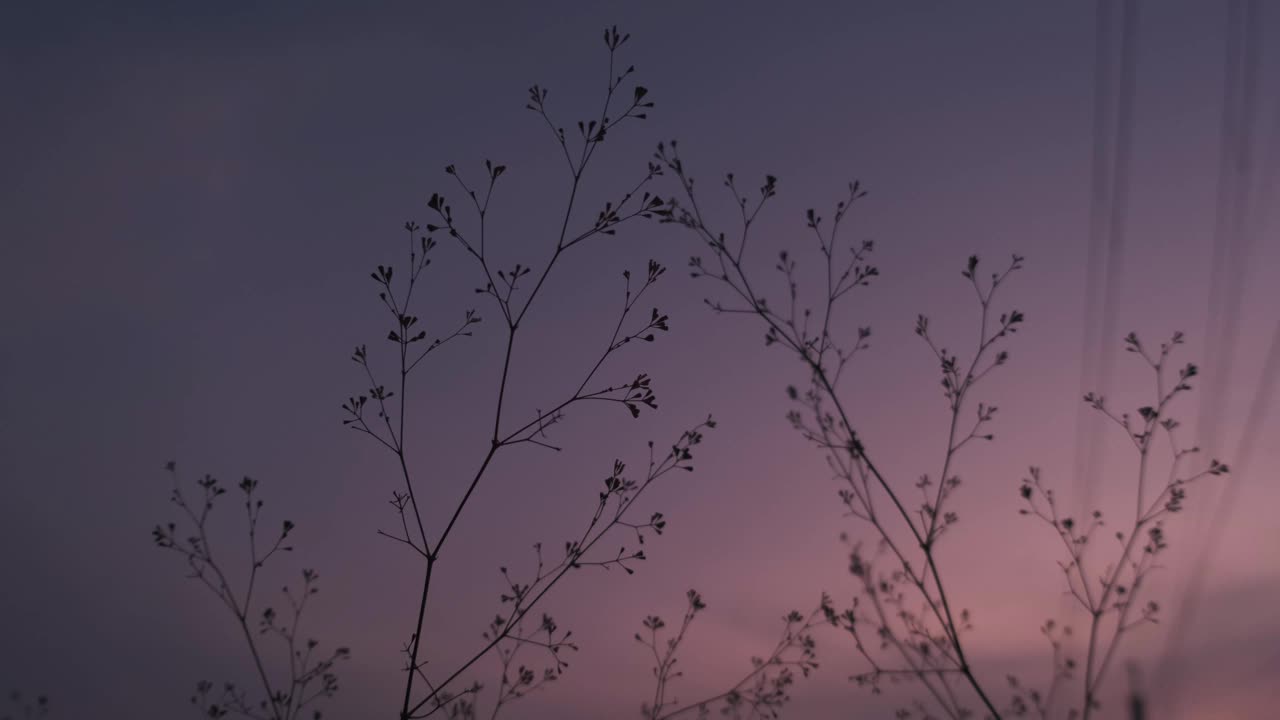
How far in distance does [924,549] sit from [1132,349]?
1.63m

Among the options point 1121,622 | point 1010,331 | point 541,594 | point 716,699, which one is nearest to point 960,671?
point 1121,622

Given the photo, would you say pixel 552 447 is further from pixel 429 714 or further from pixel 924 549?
pixel 924 549

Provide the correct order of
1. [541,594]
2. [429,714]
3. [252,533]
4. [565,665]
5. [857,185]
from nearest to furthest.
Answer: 1. [429,714]
2. [541,594]
3. [565,665]
4. [252,533]
5. [857,185]

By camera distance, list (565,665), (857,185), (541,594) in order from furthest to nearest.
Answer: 1. (857,185)
2. (565,665)
3. (541,594)

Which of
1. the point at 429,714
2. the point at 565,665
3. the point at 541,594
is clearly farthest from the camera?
the point at 565,665

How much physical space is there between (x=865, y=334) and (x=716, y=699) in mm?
2178

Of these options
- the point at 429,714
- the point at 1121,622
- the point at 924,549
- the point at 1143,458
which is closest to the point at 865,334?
the point at 924,549

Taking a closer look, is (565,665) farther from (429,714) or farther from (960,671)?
(960,671)

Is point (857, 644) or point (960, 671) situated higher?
point (857, 644)

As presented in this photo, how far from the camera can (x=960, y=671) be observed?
423 centimetres

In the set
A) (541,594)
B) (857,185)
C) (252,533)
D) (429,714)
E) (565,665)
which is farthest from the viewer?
(857,185)

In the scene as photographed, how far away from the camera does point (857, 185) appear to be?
4.91m

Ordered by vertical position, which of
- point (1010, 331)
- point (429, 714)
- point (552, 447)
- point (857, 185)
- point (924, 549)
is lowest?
point (429, 714)

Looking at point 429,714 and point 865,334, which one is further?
point 865,334
